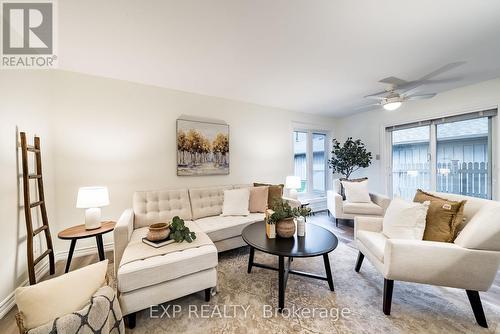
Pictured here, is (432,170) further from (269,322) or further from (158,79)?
(158,79)

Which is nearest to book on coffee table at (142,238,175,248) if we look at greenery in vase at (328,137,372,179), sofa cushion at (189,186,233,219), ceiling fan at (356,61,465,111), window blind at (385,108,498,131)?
sofa cushion at (189,186,233,219)

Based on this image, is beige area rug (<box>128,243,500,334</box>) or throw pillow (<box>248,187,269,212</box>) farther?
throw pillow (<box>248,187,269,212</box>)

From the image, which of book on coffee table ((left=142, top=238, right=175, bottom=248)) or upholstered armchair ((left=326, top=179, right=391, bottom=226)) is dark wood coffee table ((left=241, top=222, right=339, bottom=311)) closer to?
book on coffee table ((left=142, top=238, right=175, bottom=248))

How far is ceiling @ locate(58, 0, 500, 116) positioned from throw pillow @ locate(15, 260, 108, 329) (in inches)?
73.1

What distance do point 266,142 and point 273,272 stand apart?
8.16 feet

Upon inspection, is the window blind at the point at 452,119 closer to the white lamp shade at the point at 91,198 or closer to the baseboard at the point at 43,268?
the white lamp shade at the point at 91,198

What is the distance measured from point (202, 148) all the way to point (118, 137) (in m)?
1.17

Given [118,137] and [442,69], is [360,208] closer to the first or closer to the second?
[442,69]

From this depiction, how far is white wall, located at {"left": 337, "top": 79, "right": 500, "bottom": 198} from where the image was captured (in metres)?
2.86

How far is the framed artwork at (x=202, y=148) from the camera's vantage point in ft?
10.0

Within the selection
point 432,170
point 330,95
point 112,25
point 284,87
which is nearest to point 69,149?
point 112,25

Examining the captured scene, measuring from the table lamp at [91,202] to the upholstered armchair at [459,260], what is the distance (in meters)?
2.80

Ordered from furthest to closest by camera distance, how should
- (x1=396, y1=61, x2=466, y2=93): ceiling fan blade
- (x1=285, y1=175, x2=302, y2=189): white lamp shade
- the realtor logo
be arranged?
(x1=285, y1=175, x2=302, y2=189): white lamp shade
(x1=396, y1=61, x2=466, y2=93): ceiling fan blade
the realtor logo

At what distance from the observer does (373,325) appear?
4.73ft
